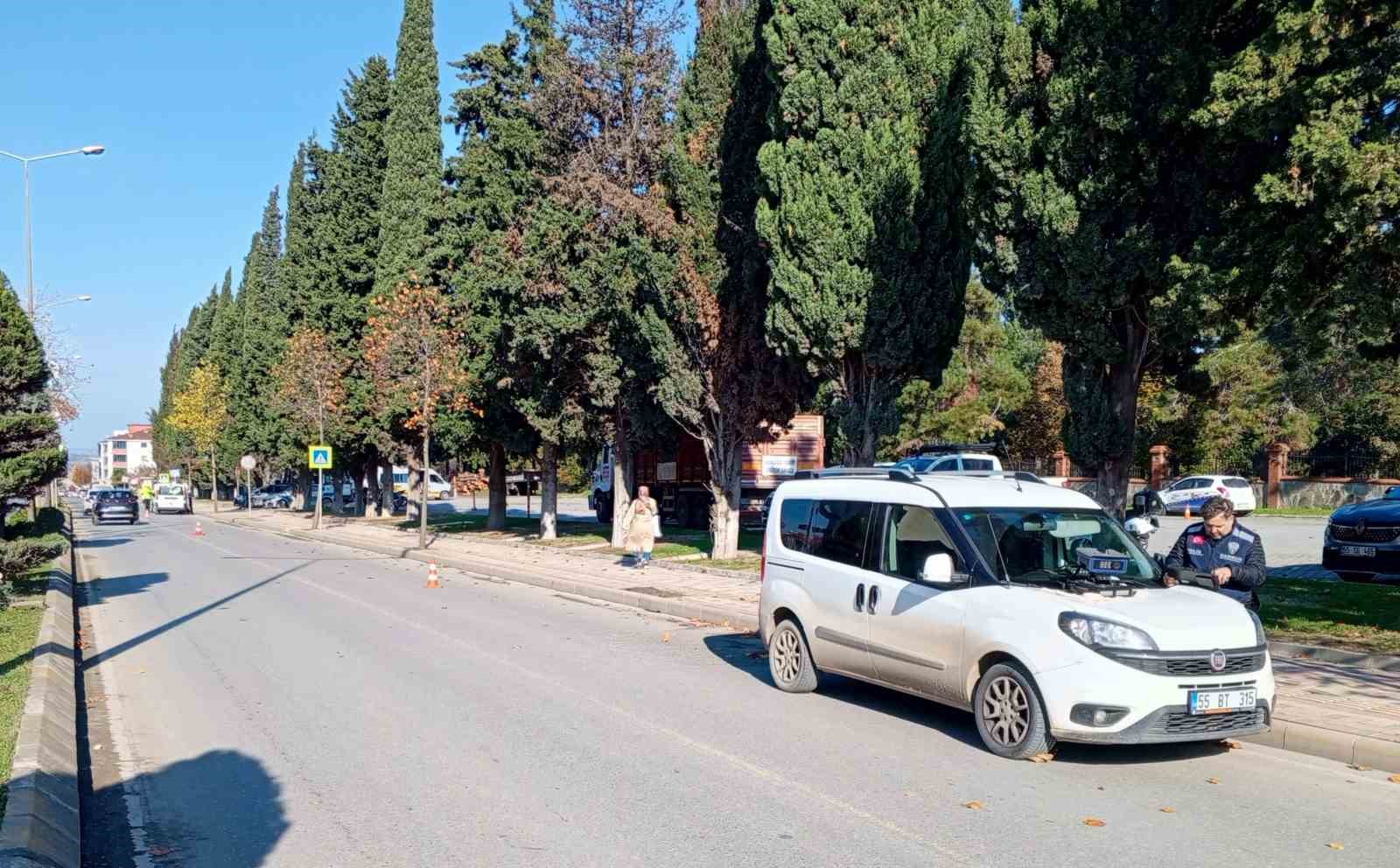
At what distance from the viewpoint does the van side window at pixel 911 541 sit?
8.48 meters

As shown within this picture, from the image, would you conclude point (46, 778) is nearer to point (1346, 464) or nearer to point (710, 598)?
point (710, 598)

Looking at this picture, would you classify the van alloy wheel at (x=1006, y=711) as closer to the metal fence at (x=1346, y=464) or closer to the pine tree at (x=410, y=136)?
the pine tree at (x=410, y=136)

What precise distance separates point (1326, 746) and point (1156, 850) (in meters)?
2.83

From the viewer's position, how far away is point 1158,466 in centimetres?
4534

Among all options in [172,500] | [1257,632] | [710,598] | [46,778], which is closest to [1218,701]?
[1257,632]

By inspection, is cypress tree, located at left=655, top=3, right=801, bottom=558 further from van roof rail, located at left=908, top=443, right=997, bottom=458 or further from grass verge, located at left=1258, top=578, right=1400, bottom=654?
grass verge, located at left=1258, top=578, right=1400, bottom=654

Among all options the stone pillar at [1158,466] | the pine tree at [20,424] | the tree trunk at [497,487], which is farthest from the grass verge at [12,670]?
the stone pillar at [1158,466]

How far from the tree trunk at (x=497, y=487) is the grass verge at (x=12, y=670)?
21271 mm

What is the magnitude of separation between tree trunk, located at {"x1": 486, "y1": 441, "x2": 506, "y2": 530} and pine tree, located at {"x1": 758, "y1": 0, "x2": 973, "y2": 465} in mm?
19204

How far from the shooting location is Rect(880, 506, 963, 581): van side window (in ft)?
27.8

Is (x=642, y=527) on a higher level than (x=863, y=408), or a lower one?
lower

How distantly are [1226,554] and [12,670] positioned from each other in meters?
10.3

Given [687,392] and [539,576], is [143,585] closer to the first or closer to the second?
[539,576]

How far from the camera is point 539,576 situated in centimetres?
2108
